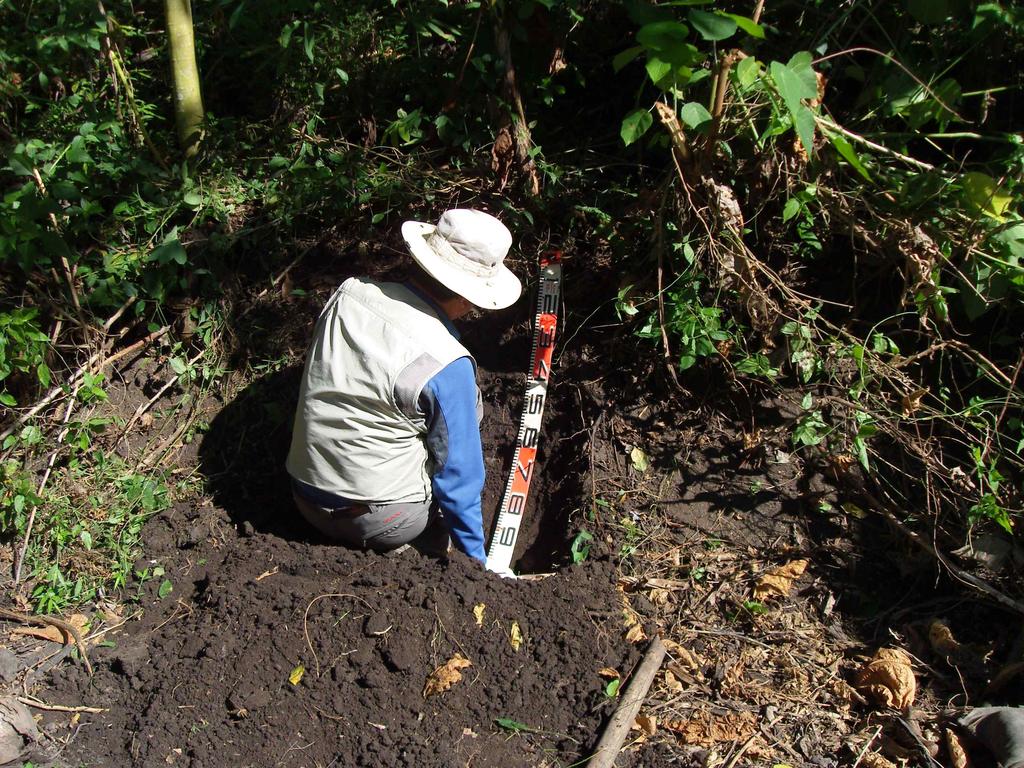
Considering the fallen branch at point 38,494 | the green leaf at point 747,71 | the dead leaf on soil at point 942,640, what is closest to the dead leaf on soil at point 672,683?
the dead leaf on soil at point 942,640

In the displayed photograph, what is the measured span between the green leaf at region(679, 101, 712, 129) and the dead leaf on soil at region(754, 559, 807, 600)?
1929 mm

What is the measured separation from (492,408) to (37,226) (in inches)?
90.7

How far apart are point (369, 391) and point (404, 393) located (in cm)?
14

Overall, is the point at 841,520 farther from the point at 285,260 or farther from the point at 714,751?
the point at 285,260

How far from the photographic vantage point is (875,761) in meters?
2.91

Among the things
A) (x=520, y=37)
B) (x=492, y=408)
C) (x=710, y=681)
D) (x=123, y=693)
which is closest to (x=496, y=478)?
(x=492, y=408)

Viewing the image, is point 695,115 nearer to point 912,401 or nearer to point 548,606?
point 912,401

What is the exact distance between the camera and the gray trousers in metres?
3.52

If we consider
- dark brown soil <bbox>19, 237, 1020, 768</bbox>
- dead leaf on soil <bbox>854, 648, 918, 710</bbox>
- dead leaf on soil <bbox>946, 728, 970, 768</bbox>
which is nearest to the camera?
dead leaf on soil <bbox>946, 728, 970, 768</bbox>

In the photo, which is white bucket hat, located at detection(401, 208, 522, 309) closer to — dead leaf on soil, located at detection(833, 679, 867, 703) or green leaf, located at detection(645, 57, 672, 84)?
green leaf, located at detection(645, 57, 672, 84)

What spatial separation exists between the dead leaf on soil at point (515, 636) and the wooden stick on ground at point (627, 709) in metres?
0.45

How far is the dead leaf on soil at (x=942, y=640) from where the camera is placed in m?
3.26

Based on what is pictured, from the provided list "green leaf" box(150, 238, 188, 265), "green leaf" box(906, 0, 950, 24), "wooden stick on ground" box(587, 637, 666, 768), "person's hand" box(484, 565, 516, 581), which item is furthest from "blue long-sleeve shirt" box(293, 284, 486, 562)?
"green leaf" box(906, 0, 950, 24)

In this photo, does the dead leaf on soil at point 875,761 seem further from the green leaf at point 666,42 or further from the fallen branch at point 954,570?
the green leaf at point 666,42
